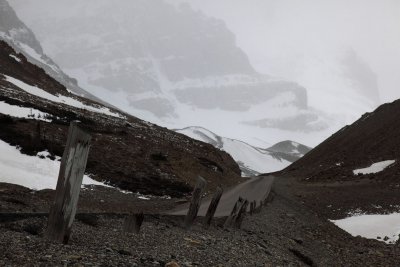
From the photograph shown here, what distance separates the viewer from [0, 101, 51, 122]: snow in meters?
38.2

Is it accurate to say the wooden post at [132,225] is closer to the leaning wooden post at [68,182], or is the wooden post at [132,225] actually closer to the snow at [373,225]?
the leaning wooden post at [68,182]

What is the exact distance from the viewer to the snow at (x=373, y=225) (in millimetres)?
25919

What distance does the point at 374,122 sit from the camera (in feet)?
259

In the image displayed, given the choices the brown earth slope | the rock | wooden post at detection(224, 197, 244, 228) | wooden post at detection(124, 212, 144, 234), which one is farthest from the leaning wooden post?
the brown earth slope

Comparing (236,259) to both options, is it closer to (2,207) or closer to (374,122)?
(2,207)

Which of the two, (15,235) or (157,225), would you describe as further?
(157,225)

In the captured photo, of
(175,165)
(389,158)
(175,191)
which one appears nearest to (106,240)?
(175,191)

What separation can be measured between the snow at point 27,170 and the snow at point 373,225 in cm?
1539

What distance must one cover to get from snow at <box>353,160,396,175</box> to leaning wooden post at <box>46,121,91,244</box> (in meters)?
45.2

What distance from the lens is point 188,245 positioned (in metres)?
13.3

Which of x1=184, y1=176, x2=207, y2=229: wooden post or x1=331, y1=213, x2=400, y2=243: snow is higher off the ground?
x1=331, y1=213, x2=400, y2=243: snow

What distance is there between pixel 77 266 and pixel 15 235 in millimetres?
1912

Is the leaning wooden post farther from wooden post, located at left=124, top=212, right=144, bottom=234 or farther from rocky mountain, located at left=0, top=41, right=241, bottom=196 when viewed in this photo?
rocky mountain, located at left=0, top=41, right=241, bottom=196

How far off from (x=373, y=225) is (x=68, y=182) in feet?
73.7
